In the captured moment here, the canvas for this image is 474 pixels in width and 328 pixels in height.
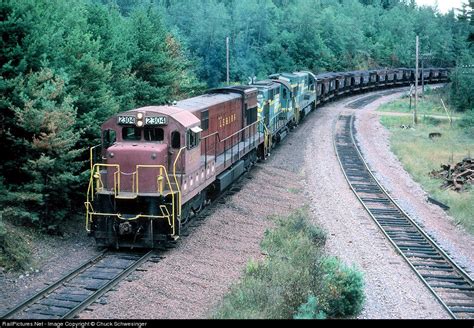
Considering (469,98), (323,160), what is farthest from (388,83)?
(323,160)

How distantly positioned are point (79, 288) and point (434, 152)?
2453 centimetres

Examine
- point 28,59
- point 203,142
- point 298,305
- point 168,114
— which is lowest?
point 298,305

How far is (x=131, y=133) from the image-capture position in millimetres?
15641

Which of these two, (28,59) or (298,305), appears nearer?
(298,305)

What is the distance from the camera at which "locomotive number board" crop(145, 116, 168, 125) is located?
1533cm

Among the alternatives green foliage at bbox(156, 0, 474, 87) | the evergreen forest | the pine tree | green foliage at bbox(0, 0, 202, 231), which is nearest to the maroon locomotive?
the pine tree

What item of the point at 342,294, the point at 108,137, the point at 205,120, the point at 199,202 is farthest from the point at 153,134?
the point at 342,294

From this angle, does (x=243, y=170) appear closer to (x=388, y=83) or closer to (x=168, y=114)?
(x=168, y=114)

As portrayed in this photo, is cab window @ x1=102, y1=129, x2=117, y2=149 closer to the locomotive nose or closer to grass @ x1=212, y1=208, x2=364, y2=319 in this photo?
the locomotive nose

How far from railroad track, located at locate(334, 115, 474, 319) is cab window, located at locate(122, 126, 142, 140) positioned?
8317mm

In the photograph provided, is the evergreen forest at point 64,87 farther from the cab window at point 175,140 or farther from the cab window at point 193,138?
the cab window at point 193,138

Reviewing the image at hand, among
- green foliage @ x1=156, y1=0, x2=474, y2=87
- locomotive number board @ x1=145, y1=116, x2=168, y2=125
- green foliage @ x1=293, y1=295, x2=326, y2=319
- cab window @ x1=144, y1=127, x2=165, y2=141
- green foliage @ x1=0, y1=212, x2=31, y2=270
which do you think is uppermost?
green foliage @ x1=156, y1=0, x2=474, y2=87

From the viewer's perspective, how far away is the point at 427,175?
88.9 ft

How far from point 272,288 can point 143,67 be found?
1668cm
